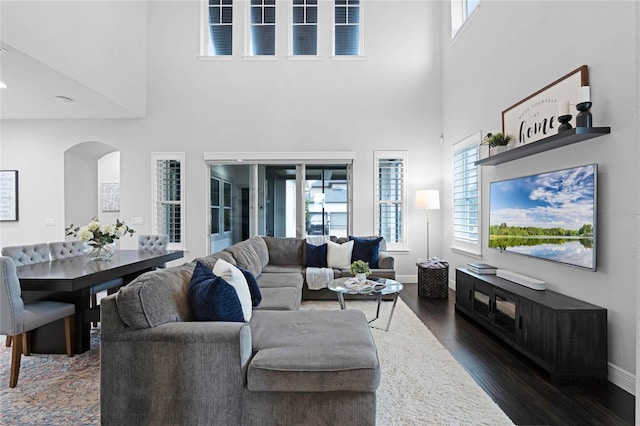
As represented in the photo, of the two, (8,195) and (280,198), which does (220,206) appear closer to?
(280,198)

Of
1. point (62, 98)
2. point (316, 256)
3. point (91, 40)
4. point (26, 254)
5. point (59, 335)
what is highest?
point (91, 40)

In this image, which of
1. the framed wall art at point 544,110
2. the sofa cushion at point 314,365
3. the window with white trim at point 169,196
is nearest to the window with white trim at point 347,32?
the framed wall art at point 544,110

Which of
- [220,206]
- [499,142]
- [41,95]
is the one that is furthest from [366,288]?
[41,95]

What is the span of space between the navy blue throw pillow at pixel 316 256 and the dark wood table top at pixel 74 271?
6.51ft

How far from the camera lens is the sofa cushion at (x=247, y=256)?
3695 millimetres

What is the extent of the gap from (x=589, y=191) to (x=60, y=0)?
19.2ft

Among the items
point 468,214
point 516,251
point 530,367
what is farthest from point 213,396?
point 468,214

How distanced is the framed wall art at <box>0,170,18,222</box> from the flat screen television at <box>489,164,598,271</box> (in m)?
7.76

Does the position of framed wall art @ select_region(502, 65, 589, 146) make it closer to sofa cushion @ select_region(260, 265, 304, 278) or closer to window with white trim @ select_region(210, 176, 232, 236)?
sofa cushion @ select_region(260, 265, 304, 278)

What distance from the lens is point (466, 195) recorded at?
16.9ft

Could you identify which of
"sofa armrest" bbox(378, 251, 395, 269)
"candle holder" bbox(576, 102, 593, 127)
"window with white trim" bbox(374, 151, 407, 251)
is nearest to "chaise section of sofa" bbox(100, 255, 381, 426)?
"candle holder" bbox(576, 102, 593, 127)

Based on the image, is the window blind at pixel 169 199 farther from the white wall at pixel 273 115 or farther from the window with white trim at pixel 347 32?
the window with white trim at pixel 347 32

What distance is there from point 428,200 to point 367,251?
1.42 metres

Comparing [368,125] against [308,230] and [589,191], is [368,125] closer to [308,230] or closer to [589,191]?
[308,230]
